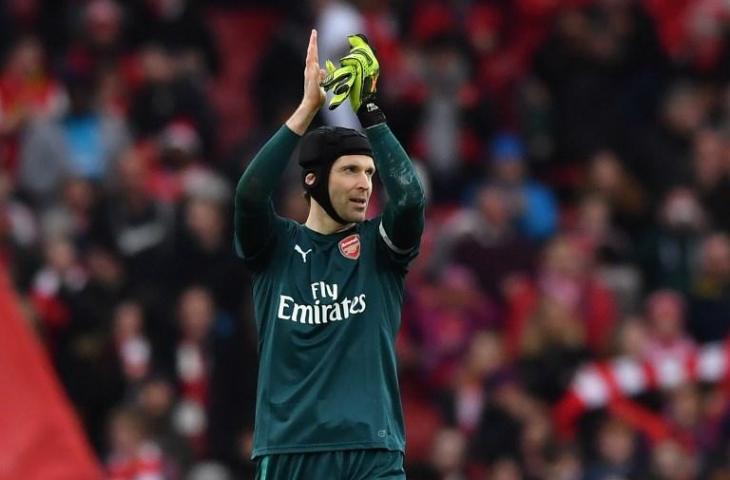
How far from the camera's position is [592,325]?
49.0 feet

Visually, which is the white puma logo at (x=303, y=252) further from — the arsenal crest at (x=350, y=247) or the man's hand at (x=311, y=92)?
the man's hand at (x=311, y=92)

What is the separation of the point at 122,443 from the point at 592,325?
355cm

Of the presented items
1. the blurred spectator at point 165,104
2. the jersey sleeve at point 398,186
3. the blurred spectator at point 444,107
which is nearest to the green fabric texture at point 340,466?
the jersey sleeve at point 398,186

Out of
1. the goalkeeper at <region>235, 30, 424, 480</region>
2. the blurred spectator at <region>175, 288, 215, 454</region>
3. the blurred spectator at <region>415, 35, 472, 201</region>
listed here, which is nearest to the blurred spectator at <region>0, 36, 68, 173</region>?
the blurred spectator at <region>175, 288, 215, 454</region>

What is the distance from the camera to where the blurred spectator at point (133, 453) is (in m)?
13.6

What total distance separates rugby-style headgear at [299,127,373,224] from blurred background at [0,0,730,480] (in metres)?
3.28

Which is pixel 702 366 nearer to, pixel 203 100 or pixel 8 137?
pixel 203 100

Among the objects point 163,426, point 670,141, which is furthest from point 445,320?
point 670,141

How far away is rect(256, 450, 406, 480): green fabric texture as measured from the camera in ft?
26.5

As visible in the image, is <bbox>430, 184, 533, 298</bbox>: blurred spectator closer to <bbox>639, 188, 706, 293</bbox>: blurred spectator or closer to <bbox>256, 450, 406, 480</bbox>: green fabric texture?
<bbox>639, 188, 706, 293</bbox>: blurred spectator

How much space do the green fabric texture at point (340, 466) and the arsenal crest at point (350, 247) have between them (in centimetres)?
81

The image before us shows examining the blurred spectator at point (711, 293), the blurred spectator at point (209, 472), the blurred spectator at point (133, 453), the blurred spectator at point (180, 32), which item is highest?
the blurred spectator at point (180, 32)

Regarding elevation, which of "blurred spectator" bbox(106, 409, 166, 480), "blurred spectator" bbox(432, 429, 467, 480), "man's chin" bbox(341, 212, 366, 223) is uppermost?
"man's chin" bbox(341, 212, 366, 223)

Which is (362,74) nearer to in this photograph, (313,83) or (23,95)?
(313,83)
